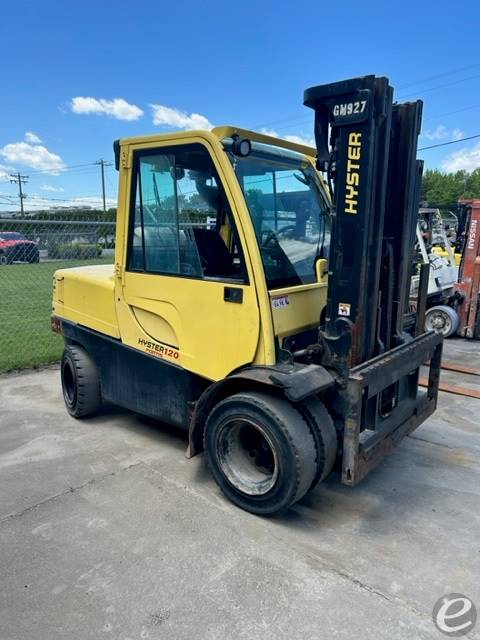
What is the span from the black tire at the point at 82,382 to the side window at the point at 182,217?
1.38 meters

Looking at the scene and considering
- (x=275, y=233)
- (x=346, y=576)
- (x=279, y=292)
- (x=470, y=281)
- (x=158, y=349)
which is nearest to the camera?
(x=346, y=576)

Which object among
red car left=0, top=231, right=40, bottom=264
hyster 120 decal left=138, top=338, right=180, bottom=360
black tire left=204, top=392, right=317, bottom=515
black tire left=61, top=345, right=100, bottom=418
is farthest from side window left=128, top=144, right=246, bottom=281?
red car left=0, top=231, right=40, bottom=264

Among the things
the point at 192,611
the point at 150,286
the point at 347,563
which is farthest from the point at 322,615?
the point at 150,286

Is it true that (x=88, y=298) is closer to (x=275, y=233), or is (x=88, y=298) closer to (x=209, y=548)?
(x=275, y=233)

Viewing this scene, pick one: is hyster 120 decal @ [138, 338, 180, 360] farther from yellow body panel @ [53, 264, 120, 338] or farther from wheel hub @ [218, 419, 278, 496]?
wheel hub @ [218, 419, 278, 496]

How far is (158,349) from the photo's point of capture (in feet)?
12.6

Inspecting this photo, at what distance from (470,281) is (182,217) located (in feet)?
22.8

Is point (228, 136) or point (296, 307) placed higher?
point (228, 136)

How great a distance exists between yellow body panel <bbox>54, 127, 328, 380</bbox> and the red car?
7.46m

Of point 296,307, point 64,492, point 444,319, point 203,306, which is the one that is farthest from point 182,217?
point 444,319

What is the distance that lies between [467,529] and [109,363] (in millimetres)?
3089

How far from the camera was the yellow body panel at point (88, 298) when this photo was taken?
14.0 feet

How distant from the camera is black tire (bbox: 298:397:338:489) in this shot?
3016 mm

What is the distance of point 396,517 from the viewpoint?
3.26m
